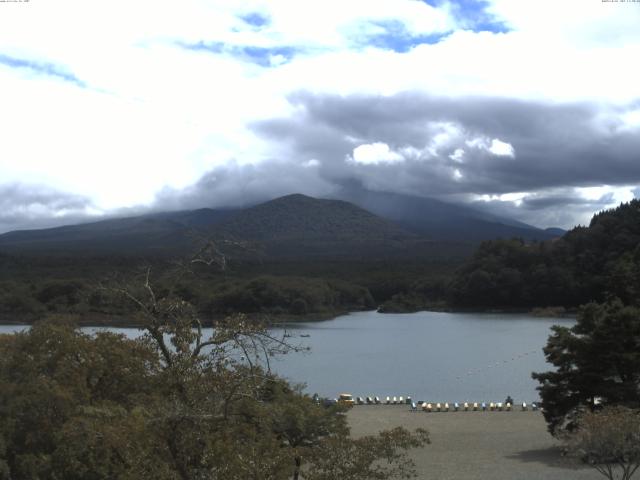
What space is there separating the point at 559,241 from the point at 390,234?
321ft

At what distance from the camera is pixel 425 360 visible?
44562 millimetres

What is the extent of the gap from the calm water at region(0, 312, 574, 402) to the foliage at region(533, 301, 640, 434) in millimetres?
7341

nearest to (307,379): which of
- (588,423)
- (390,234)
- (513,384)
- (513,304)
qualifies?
(513,384)

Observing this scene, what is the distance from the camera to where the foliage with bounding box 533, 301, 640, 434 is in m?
17.9

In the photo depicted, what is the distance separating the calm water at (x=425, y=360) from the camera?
34.3 m

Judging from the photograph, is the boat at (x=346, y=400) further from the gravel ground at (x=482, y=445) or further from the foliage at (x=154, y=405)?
the foliage at (x=154, y=405)

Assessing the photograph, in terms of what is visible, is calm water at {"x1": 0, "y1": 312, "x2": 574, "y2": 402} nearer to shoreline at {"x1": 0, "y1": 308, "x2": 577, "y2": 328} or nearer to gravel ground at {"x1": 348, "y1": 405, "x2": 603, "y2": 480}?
shoreline at {"x1": 0, "y1": 308, "x2": 577, "y2": 328}

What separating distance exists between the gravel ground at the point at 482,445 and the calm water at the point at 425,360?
4464 mm

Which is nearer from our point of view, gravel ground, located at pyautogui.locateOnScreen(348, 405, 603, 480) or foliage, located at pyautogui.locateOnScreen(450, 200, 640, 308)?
gravel ground, located at pyautogui.locateOnScreen(348, 405, 603, 480)

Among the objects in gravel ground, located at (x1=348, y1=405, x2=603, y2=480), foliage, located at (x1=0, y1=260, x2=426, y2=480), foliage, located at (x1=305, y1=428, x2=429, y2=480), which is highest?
foliage, located at (x1=0, y1=260, x2=426, y2=480)

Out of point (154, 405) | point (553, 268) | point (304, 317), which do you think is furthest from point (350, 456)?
point (553, 268)

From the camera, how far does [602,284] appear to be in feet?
250

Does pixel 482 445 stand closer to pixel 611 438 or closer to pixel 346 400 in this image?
pixel 346 400

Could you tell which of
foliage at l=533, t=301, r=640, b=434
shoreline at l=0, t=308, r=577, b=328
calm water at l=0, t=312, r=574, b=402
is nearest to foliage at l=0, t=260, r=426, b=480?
foliage at l=533, t=301, r=640, b=434
